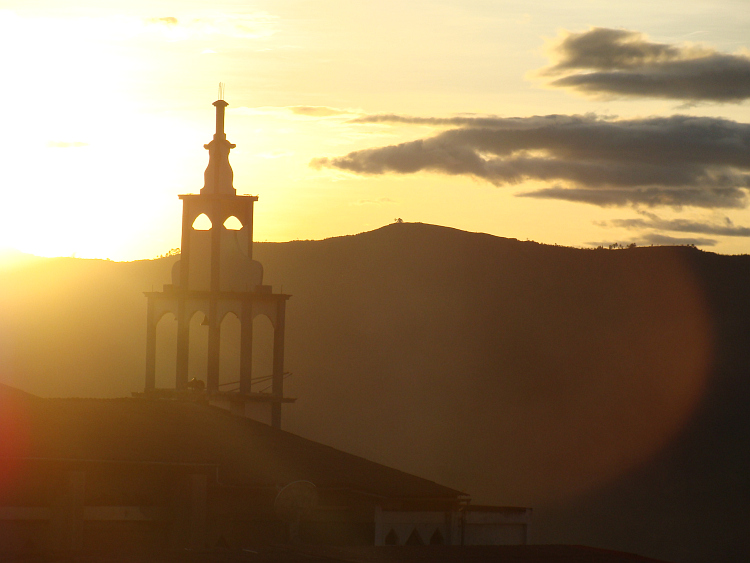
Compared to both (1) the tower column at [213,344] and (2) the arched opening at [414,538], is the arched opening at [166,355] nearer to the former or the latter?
(1) the tower column at [213,344]

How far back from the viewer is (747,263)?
99.0 m

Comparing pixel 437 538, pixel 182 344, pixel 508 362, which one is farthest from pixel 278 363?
pixel 508 362

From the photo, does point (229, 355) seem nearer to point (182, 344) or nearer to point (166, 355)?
point (166, 355)

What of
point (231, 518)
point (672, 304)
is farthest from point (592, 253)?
point (231, 518)

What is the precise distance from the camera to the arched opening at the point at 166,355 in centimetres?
8025

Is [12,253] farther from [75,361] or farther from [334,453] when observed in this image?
[334,453]

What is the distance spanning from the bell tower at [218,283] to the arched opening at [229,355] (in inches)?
1817

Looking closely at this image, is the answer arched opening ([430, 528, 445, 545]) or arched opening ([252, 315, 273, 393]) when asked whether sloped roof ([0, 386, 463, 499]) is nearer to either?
arched opening ([430, 528, 445, 545])

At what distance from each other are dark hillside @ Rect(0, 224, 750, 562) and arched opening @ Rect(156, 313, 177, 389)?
70.5 inches

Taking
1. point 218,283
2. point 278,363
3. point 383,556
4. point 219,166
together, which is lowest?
point 383,556

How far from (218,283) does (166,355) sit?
183 ft

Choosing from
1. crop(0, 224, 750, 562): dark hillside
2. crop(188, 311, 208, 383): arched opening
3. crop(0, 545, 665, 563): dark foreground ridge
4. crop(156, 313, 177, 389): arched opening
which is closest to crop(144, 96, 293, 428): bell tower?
crop(0, 545, 665, 563): dark foreground ridge

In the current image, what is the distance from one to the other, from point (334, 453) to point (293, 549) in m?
8.62

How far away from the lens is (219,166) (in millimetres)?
30734
